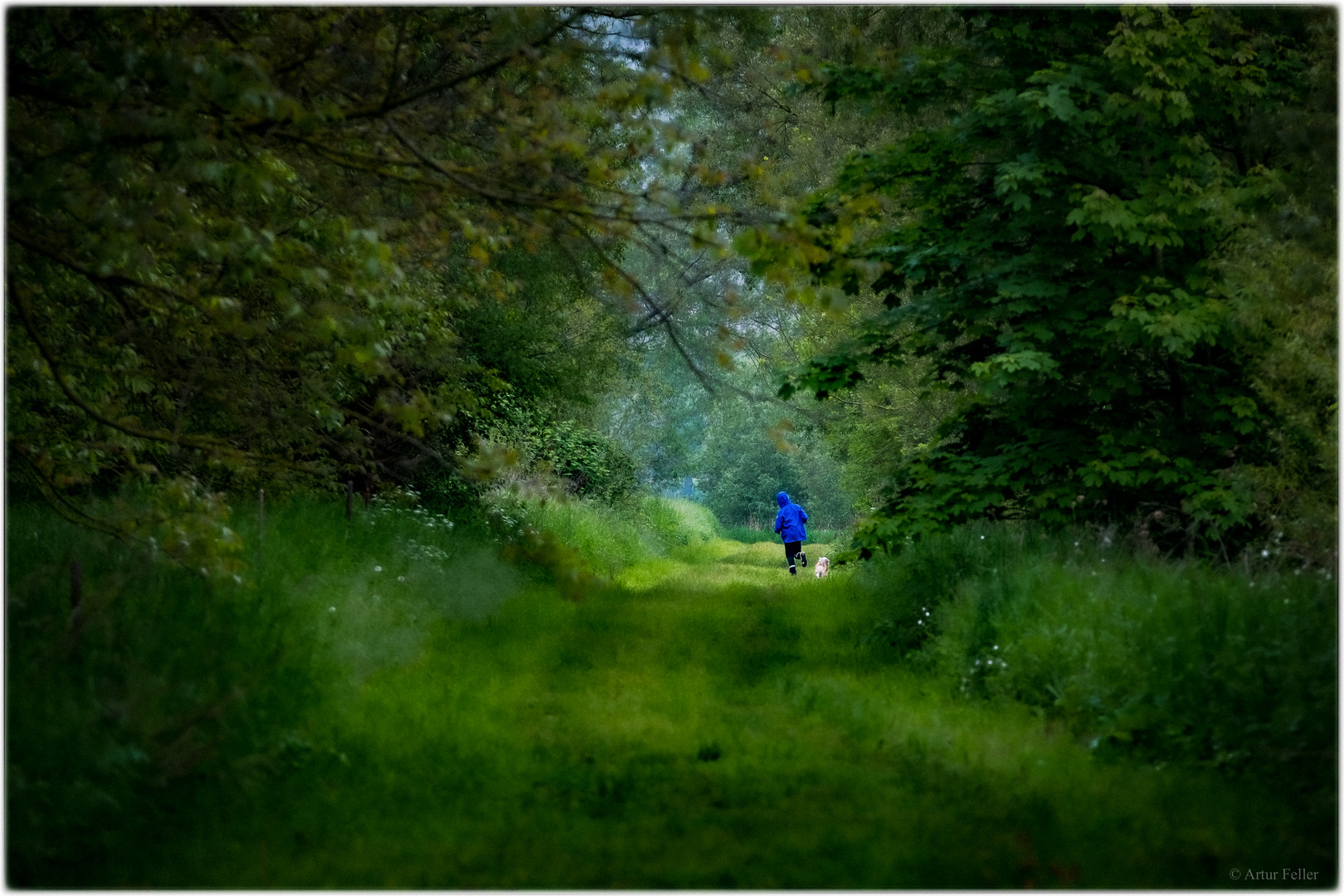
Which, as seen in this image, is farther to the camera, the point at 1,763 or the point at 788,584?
the point at 788,584

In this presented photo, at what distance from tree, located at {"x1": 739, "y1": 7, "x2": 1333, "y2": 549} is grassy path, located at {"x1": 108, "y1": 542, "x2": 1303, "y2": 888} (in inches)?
119

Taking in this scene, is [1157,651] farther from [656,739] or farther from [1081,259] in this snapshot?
[1081,259]

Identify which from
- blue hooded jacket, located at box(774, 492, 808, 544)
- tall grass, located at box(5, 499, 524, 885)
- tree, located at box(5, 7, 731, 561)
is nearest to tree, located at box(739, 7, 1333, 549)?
tree, located at box(5, 7, 731, 561)

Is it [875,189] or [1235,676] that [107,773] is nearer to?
[1235,676]

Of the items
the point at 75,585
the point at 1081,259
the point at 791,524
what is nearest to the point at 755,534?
the point at 791,524

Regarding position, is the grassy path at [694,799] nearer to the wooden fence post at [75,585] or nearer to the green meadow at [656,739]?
the green meadow at [656,739]

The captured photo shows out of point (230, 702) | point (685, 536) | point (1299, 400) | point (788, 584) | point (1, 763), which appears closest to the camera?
point (1, 763)

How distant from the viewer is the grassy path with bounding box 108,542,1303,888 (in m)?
4.97

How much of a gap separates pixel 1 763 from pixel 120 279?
2.85m

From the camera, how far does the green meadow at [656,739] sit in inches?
198

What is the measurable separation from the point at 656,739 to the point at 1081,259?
694 centimetres

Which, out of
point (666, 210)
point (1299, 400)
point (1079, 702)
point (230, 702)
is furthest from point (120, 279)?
point (1299, 400)

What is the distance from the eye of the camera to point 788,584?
17.1 m

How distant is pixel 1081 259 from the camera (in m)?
11.0
